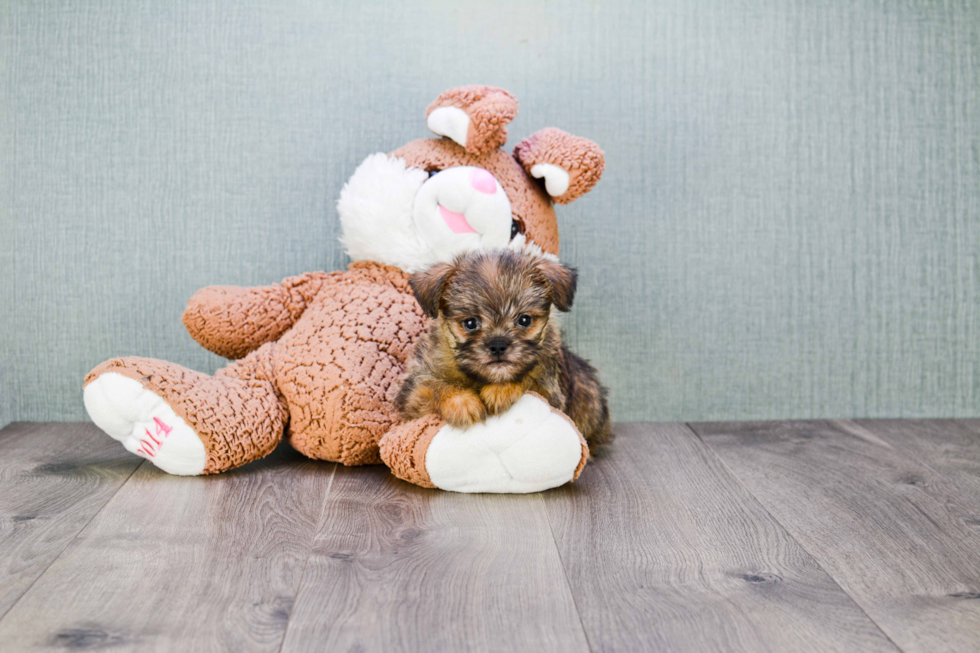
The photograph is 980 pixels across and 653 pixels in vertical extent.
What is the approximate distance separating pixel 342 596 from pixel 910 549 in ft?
3.43

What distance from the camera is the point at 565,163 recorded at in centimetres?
199

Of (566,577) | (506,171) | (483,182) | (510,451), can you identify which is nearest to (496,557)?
(566,577)

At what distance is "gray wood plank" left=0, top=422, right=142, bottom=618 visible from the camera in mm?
1357

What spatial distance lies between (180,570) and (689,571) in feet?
2.85

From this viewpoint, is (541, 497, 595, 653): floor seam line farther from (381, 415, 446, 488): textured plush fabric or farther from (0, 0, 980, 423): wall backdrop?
(0, 0, 980, 423): wall backdrop

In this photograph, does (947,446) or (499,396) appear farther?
(947,446)

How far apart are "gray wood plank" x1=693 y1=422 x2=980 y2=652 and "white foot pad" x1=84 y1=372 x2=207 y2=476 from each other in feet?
4.26

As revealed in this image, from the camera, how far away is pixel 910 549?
1464 mm

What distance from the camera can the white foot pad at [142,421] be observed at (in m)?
1.71

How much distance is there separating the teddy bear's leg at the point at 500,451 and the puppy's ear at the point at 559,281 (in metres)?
0.22

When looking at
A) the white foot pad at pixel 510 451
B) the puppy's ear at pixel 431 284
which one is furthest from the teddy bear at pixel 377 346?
the puppy's ear at pixel 431 284

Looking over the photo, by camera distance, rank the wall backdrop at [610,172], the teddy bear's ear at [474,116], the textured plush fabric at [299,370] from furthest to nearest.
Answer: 1. the wall backdrop at [610,172]
2. the teddy bear's ear at [474,116]
3. the textured plush fabric at [299,370]

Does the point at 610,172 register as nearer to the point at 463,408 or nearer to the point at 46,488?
the point at 463,408

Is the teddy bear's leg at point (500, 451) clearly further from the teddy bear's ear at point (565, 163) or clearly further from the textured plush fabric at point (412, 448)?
the teddy bear's ear at point (565, 163)
